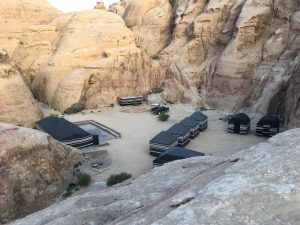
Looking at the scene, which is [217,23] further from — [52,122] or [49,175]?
[49,175]

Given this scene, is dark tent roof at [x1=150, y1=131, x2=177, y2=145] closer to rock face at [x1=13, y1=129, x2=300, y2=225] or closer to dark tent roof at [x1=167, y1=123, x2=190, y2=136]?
dark tent roof at [x1=167, y1=123, x2=190, y2=136]

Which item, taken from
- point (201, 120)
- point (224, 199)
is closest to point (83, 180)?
point (201, 120)

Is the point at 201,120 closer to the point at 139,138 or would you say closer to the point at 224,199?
the point at 139,138

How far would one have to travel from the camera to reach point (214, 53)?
1422 inches

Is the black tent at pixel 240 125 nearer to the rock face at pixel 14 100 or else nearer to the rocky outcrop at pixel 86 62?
the rocky outcrop at pixel 86 62

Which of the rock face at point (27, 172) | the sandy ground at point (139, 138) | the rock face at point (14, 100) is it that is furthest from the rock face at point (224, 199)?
the rock face at point (14, 100)

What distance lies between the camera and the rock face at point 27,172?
1565 centimetres

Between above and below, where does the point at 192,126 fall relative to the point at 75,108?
above

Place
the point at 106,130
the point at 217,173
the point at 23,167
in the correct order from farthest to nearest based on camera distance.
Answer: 1. the point at 106,130
2. the point at 23,167
3. the point at 217,173

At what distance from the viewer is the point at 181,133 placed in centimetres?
2358

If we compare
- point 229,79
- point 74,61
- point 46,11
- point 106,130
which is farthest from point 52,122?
point 46,11

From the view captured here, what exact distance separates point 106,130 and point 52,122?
13.5 ft

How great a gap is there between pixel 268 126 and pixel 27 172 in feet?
52.3

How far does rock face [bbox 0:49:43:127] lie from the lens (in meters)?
26.9
